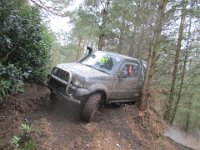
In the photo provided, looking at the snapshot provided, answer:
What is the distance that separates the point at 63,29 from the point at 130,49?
17188 mm

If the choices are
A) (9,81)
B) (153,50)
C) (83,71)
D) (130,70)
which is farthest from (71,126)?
(153,50)

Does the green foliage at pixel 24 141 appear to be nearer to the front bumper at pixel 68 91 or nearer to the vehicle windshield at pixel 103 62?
the front bumper at pixel 68 91

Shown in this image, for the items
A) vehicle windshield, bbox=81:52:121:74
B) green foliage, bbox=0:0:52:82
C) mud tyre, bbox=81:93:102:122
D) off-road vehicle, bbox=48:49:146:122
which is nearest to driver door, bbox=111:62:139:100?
off-road vehicle, bbox=48:49:146:122

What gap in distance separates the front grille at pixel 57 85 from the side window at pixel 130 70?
202 cm

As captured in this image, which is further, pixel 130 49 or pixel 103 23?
pixel 130 49

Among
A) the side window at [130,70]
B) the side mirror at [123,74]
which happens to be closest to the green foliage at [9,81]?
the side mirror at [123,74]

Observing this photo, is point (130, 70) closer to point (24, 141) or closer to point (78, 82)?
point (78, 82)

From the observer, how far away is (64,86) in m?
6.66

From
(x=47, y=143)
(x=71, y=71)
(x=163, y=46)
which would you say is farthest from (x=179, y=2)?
(x=47, y=143)

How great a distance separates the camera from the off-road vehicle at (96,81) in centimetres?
650

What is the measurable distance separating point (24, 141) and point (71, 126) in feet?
4.59

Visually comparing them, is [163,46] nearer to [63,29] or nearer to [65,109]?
[65,109]

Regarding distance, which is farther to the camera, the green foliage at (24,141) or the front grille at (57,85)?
the front grille at (57,85)

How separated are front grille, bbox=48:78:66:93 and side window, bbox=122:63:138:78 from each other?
202 cm
